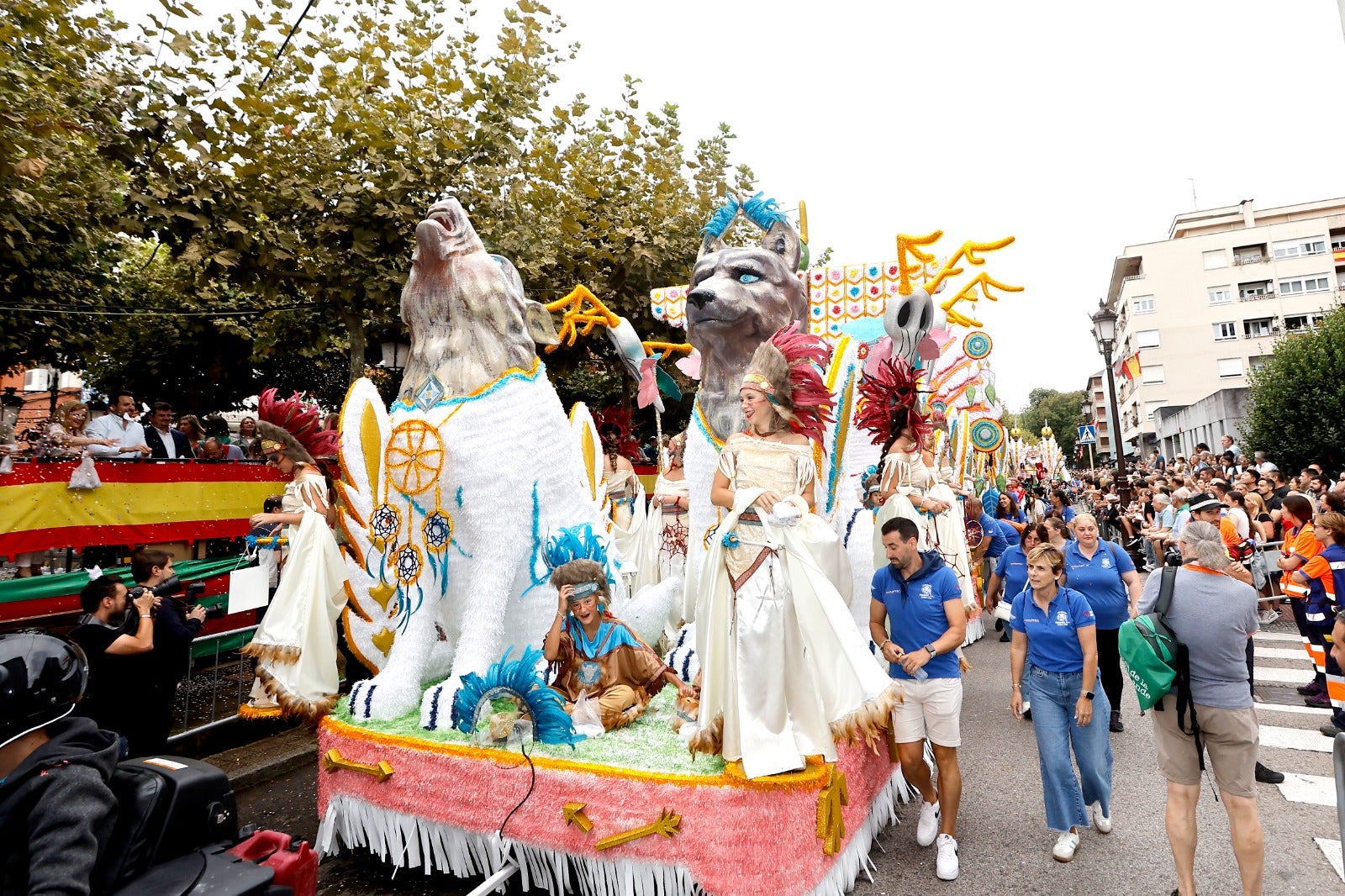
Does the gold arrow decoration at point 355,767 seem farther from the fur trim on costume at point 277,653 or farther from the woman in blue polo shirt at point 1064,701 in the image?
the woman in blue polo shirt at point 1064,701

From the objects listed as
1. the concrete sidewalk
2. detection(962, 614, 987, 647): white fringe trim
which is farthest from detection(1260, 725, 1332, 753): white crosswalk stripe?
the concrete sidewalk

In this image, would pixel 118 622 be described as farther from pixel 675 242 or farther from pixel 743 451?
pixel 675 242

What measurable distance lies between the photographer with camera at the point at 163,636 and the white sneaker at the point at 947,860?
12.2 feet

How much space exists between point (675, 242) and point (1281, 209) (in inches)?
1610

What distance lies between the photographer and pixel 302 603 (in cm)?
380

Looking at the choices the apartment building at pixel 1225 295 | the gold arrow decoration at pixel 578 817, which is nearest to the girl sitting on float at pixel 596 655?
the gold arrow decoration at pixel 578 817

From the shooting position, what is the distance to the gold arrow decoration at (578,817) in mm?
2742

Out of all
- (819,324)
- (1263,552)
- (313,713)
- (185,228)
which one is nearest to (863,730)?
(313,713)

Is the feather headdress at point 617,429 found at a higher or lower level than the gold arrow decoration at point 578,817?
higher

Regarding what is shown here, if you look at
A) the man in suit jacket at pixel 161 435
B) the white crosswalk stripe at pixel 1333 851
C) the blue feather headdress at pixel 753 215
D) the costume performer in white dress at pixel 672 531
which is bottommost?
the white crosswalk stripe at pixel 1333 851

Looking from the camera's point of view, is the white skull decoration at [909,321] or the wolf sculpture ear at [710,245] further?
the white skull decoration at [909,321]

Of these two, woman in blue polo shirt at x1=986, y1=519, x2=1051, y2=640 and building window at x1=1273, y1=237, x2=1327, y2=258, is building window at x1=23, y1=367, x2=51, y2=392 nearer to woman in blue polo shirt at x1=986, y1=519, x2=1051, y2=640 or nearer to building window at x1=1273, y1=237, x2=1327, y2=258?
woman in blue polo shirt at x1=986, y1=519, x2=1051, y2=640

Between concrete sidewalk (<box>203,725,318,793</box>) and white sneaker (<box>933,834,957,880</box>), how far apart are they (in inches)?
154

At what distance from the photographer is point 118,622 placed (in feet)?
11.3
